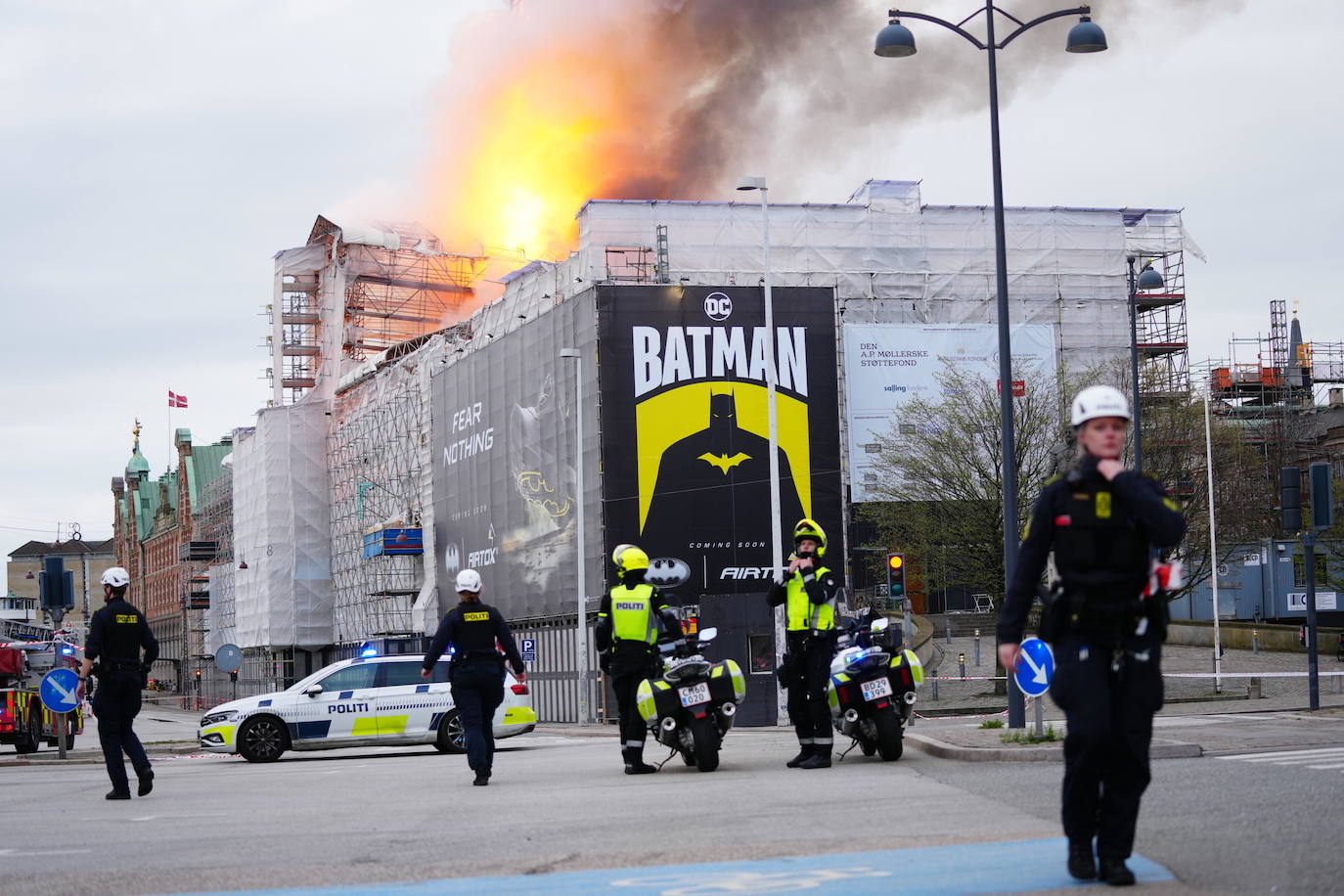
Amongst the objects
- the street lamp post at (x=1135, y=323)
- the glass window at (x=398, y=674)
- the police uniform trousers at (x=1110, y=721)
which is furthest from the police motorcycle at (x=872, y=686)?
the street lamp post at (x=1135, y=323)

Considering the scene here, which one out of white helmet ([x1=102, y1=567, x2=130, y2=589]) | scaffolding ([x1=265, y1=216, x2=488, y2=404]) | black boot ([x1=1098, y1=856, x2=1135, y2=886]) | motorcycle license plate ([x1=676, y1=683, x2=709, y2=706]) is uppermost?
scaffolding ([x1=265, y1=216, x2=488, y2=404])

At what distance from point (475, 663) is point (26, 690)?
1706 centimetres

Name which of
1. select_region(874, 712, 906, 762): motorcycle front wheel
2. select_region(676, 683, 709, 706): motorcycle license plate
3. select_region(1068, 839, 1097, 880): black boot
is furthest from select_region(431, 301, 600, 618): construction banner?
select_region(1068, 839, 1097, 880): black boot

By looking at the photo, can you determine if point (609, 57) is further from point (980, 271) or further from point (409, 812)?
point (409, 812)

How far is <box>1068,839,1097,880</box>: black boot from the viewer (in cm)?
664

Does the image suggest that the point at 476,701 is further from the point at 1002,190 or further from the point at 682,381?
the point at 682,381

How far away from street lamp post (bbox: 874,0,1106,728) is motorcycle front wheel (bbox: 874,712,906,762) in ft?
12.6

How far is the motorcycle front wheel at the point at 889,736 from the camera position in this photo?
1370cm

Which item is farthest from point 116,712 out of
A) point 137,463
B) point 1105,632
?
point 137,463

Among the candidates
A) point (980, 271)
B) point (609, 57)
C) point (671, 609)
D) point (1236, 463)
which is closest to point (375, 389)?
point (609, 57)

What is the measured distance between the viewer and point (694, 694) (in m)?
13.7

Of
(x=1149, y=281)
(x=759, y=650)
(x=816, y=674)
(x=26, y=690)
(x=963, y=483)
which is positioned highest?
(x=1149, y=281)

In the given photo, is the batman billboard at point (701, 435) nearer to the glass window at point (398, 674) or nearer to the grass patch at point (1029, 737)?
the glass window at point (398, 674)

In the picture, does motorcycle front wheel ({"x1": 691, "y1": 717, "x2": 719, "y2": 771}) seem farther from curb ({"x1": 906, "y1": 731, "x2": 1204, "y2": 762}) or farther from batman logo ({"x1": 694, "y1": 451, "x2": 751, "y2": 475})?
batman logo ({"x1": 694, "y1": 451, "x2": 751, "y2": 475})
